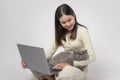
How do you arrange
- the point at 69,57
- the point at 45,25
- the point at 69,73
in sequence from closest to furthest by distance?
the point at 69,73, the point at 69,57, the point at 45,25

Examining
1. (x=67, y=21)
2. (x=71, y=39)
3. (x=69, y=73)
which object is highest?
(x=67, y=21)

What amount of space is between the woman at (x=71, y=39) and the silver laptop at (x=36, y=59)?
7cm

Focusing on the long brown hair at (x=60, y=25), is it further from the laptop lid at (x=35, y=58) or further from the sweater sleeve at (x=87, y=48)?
the laptop lid at (x=35, y=58)

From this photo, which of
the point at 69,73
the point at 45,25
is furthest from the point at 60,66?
the point at 45,25

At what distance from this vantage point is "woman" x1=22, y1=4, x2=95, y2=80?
216 centimetres

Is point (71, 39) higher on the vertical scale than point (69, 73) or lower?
higher

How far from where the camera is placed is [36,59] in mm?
2188

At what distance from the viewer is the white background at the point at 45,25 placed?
9.30 ft

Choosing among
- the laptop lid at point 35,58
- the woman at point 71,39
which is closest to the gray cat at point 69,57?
the woman at point 71,39

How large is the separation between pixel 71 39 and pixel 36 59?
0.26 meters

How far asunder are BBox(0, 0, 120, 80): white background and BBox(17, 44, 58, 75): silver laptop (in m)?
0.46

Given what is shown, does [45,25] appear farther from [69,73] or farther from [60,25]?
[69,73]

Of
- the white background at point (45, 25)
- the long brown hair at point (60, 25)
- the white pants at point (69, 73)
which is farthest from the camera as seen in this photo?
the white background at point (45, 25)

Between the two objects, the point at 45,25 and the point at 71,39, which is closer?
the point at 71,39
